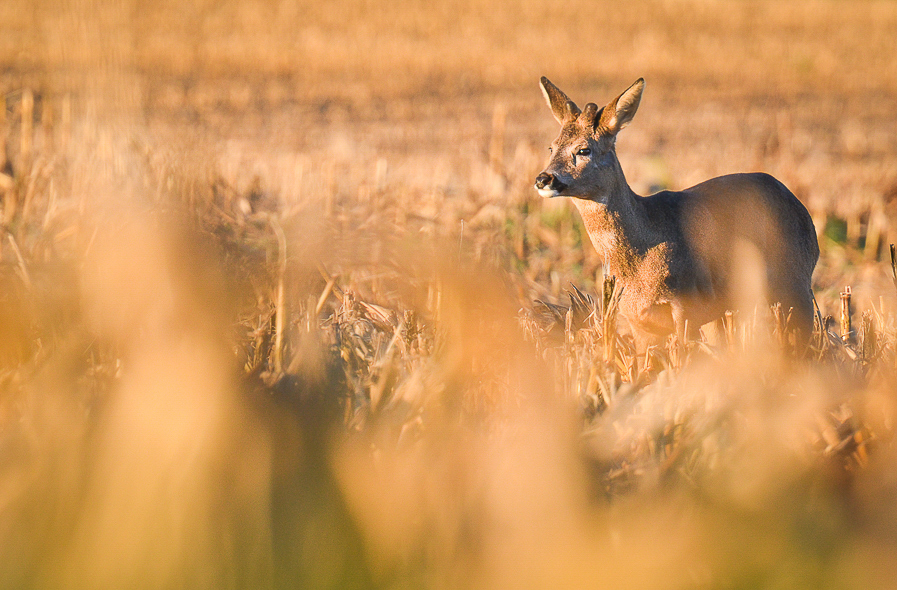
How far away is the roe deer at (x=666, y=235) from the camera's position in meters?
4.13

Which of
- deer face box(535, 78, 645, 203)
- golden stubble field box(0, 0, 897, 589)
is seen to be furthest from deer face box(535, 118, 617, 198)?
golden stubble field box(0, 0, 897, 589)

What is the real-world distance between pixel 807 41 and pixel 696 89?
5.94 meters

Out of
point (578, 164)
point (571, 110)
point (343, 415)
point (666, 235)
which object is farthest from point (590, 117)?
point (343, 415)

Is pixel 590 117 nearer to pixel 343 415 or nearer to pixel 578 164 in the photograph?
pixel 578 164

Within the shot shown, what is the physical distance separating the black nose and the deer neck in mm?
321

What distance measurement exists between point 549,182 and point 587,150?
0.39 metres

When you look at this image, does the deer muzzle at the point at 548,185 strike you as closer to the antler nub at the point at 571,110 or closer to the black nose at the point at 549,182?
the black nose at the point at 549,182

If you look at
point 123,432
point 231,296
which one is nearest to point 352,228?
point 231,296

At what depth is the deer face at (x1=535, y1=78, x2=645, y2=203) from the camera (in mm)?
4008

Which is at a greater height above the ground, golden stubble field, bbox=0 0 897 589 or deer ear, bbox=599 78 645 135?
deer ear, bbox=599 78 645 135

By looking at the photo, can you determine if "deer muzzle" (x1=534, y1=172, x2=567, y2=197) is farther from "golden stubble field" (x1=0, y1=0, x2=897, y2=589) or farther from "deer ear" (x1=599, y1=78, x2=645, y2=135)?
"golden stubble field" (x1=0, y1=0, x2=897, y2=589)

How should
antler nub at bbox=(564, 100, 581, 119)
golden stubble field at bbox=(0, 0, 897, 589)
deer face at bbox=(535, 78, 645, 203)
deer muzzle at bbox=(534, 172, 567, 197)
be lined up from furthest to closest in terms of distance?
antler nub at bbox=(564, 100, 581, 119) → deer face at bbox=(535, 78, 645, 203) → deer muzzle at bbox=(534, 172, 567, 197) → golden stubble field at bbox=(0, 0, 897, 589)

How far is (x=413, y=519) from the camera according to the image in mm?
1269

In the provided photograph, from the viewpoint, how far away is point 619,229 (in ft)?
13.8
